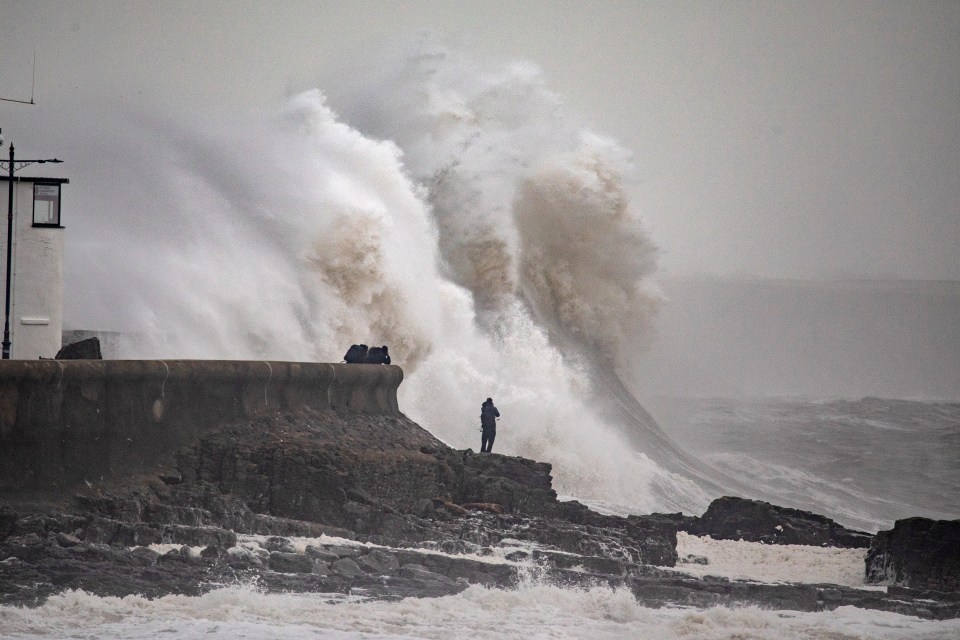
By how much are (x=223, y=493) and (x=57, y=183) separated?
3751 mm

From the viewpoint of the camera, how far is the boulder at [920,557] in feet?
51.6

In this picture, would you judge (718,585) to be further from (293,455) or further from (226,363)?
(226,363)

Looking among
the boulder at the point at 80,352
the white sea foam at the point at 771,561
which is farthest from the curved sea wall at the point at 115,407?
the white sea foam at the point at 771,561

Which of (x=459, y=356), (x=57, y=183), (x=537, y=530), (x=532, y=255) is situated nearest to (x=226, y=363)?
(x=57, y=183)

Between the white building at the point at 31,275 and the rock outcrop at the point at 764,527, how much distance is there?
8136 millimetres

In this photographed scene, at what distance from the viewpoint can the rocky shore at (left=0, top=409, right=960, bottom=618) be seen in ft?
41.0

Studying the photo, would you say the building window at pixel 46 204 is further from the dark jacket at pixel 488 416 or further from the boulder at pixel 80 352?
the dark jacket at pixel 488 416

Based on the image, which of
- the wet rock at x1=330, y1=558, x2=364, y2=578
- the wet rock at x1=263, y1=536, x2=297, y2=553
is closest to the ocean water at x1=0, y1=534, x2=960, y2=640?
the wet rock at x1=330, y1=558, x2=364, y2=578

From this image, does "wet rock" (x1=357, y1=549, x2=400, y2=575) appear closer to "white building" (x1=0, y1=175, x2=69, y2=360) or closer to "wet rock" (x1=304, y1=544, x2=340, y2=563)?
"wet rock" (x1=304, y1=544, x2=340, y2=563)

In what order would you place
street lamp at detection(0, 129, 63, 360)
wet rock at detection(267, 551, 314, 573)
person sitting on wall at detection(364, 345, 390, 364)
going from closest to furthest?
wet rock at detection(267, 551, 314, 573), street lamp at detection(0, 129, 63, 360), person sitting on wall at detection(364, 345, 390, 364)

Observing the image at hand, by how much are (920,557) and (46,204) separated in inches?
387

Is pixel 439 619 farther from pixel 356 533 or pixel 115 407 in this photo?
pixel 115 407

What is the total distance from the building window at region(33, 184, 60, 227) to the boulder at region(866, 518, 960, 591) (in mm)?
9444

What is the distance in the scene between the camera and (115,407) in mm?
13672
